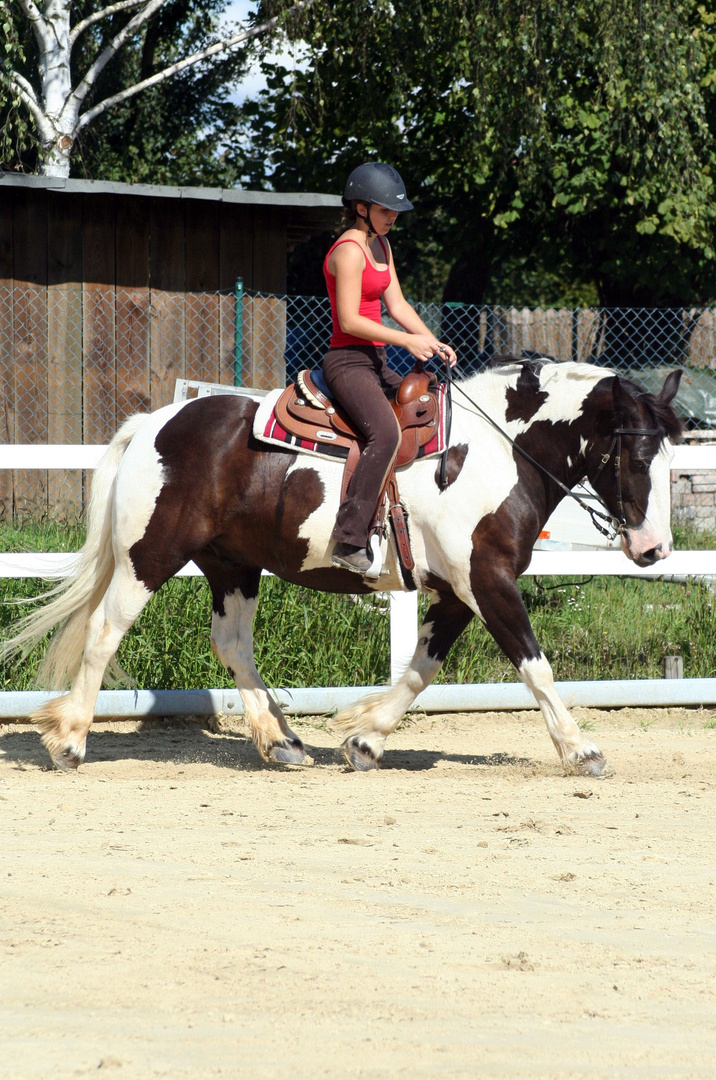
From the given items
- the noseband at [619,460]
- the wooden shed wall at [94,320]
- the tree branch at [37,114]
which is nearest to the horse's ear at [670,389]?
the noseband at [619,460]

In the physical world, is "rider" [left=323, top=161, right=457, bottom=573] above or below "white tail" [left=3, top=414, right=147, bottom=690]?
above

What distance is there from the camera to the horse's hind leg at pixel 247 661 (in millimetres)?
5586

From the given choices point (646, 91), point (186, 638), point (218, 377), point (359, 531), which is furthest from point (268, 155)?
point (359, 531)

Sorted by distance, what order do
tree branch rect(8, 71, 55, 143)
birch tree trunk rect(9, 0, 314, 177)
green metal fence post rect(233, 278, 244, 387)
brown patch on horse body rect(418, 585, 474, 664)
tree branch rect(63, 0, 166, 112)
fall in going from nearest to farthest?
brown patch on horse body rect(418, 585, 474, 664) → green metal fence post rect(233, 278, 244, 387) → birch tree trunk rect(9, 0, 314, 177) → tree branch rect(8, 71, 55, 143) → tree branch rect(63, 0, 166, 112)

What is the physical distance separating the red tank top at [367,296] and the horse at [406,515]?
0.54m

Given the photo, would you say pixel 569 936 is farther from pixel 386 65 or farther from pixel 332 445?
pixel 386 65

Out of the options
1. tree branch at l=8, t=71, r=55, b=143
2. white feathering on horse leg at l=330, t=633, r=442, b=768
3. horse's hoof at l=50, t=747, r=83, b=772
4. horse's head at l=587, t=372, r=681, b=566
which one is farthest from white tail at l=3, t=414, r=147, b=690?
tree branch at l=8, t=71, r=55, b=143

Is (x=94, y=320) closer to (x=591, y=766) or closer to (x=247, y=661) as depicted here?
(x=247, y=661)

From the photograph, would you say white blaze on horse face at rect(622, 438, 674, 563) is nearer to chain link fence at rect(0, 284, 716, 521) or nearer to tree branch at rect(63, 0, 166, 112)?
chain link fence at rect(0, 284, 716, 521)

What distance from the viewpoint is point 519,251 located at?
2028cm

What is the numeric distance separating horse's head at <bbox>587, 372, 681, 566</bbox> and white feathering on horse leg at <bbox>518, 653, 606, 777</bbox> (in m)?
0.66

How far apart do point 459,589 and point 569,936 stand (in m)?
2.28

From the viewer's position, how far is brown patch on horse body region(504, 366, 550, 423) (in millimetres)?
5332

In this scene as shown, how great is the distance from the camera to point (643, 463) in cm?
507
